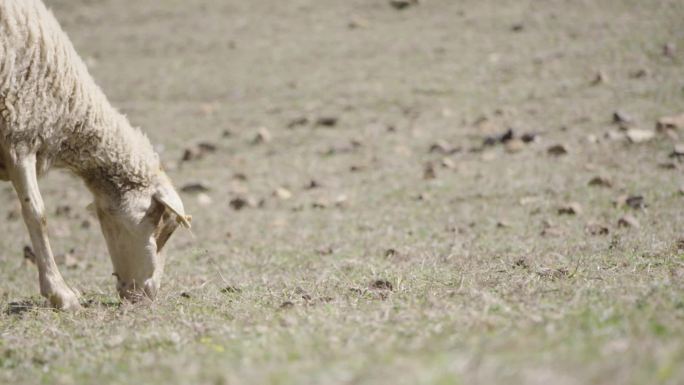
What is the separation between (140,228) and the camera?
586 cm

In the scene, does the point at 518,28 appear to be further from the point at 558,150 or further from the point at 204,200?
the point at 204,200

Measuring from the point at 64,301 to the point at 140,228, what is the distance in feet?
2.94

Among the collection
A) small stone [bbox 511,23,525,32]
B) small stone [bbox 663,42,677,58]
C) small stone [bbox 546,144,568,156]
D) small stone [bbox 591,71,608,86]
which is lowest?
small stone [bbox 546,144,568,156]

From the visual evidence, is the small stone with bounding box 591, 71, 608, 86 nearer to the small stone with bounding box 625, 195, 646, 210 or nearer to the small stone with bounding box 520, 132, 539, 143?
the small stone with bounding box 520, 132, 539, 143

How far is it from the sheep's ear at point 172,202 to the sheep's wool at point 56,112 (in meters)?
0.14

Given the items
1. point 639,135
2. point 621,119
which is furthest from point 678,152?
point 621,119

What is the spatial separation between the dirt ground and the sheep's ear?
524mm

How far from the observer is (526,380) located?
2.44 meters

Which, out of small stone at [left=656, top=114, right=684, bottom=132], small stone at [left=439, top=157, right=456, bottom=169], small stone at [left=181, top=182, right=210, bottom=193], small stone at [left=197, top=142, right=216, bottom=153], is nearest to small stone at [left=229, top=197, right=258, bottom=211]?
small stone at [left=181, top=182, right=210, bottom=193]

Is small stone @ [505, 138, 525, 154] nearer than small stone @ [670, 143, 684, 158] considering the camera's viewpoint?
No

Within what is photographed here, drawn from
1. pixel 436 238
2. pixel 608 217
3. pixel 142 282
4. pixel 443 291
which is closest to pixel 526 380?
pixel 443 291

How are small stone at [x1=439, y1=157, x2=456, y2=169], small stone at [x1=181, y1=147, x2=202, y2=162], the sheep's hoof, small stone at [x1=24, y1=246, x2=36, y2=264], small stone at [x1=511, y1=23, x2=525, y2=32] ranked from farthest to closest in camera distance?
small stone at [x1=511, y1=23, x2=525, y2=32] < small stone at [x1=181, y1=147, x2=202, y2=162] < small stone at [x1=439, y1=157, x2=456, y2=169] < small stone at [x1=24, y1=246, x2=36, y2=264] < the sheep's hoof

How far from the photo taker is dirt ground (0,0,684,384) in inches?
125

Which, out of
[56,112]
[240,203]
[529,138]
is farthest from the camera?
[529,138]
